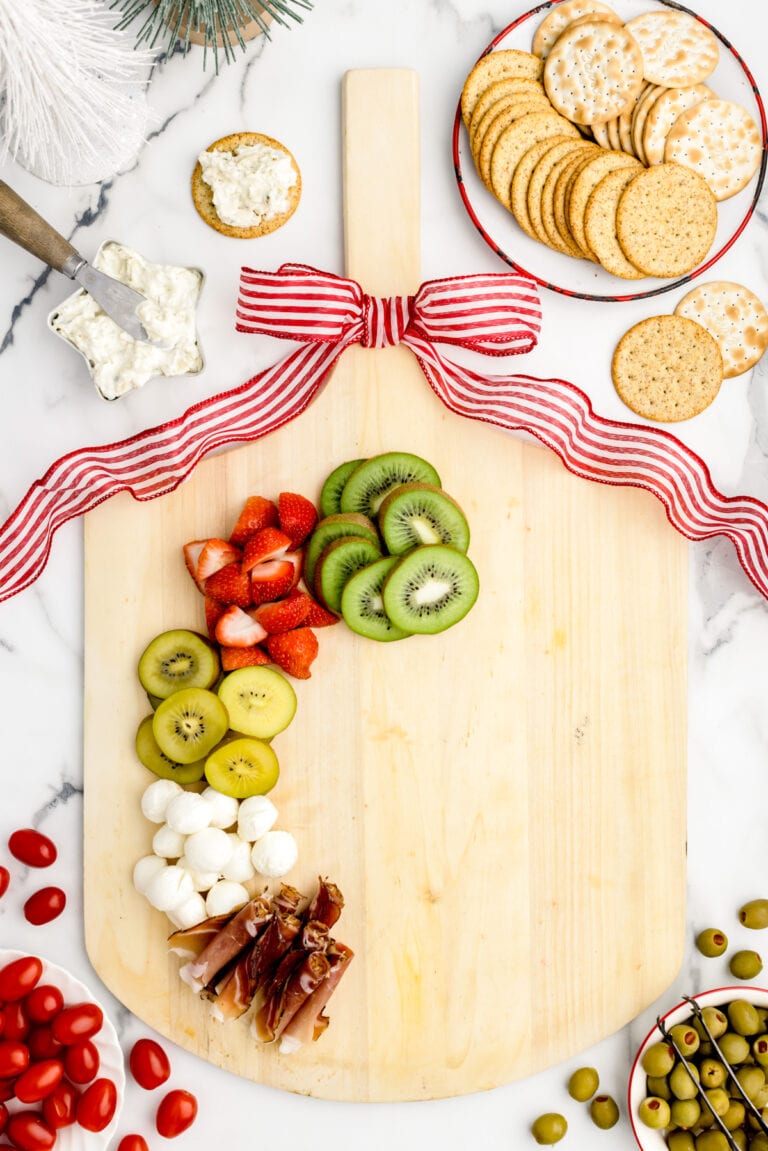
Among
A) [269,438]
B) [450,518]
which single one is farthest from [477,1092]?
[269,438]

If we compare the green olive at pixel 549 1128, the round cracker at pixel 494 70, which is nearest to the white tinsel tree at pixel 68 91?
the round cracker at pixel 494 70

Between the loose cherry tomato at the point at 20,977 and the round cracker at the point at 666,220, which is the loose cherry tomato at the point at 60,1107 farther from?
the round cracker at the point at 666,220

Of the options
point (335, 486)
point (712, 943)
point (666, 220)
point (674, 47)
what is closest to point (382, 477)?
point (335, 486)

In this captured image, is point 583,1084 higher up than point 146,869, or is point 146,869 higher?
point 146,869

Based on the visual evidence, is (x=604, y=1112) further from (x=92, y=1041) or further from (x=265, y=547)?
(x=265, y=547)

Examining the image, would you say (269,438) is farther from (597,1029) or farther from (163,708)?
(597,1029)

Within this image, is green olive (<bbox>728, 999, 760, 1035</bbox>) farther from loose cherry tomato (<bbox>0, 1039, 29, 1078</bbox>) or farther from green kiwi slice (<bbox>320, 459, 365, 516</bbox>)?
loose cherry tomato (<bbox>0, 1039, 29, 1078</bbox>)
